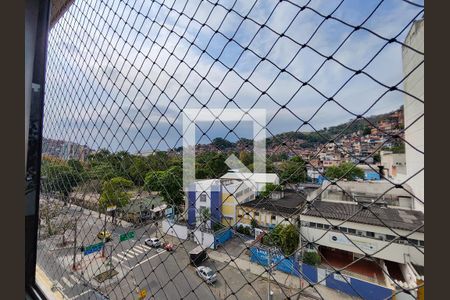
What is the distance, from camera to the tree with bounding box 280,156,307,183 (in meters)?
0.46

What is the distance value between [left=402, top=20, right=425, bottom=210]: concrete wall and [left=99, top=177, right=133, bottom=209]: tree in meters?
1.09

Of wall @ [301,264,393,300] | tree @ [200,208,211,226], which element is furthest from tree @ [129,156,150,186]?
wall @ [301,264,393,300]

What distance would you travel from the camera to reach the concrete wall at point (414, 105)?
26cm

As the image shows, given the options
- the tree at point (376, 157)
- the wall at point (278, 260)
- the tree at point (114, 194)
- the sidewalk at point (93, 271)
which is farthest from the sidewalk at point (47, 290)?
the tree at point (376, 157)

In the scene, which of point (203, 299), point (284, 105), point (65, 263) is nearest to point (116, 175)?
point (65, 263)

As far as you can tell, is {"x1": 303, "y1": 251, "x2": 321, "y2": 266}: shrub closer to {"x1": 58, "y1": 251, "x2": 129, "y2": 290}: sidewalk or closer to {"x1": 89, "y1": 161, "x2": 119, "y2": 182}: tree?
{"x1": 58, "y1": 251, "x2": 129, "y2": 290}: sidewalk

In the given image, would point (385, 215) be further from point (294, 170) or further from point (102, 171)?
point (102, 171)

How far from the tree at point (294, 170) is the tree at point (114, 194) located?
2.80 feet

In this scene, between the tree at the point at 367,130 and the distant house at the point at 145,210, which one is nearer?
the tree at the point at 367,130

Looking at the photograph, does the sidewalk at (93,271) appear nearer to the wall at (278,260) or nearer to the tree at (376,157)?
the wall at (278,260)

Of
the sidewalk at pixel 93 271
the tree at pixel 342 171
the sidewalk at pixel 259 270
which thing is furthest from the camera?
the sidewalk at pixel 93 271

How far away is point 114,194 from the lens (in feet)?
3.80
